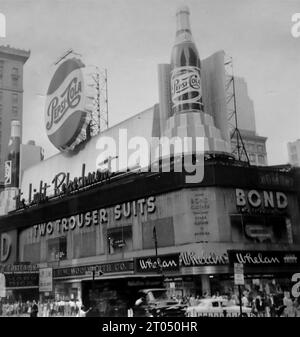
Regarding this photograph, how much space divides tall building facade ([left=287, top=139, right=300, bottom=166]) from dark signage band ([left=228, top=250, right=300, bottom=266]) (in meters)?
1.81

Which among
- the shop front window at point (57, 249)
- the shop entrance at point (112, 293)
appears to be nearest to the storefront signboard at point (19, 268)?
the shop front window at point (57, 249)

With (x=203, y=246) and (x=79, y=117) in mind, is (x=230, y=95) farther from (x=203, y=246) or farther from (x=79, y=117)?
(x=79, y=117)

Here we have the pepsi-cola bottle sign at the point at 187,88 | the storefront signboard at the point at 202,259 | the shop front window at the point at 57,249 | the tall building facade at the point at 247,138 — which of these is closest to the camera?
the tall building facade at the point at 247,138

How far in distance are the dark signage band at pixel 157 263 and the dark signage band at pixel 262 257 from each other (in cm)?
165

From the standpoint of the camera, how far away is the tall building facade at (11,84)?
20.3 ft

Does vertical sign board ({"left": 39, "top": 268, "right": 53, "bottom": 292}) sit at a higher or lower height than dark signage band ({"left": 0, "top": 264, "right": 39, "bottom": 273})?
lower

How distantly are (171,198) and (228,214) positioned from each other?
72.5 inches

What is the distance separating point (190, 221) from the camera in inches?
618

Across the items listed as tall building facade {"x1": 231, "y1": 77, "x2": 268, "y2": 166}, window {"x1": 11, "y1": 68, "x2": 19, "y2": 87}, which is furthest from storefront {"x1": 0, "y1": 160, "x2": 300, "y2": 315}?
window {"x1": 11, "y1": 68, "x2": 19, "y2": 87}

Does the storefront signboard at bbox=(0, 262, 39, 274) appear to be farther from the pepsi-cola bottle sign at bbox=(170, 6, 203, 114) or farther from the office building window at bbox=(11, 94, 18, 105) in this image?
the pepsi-cola bottle sign at bbox=(170, 6, 203, 114)

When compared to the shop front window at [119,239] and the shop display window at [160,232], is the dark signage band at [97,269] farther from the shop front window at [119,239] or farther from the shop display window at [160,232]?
the shop display window at [160,232]

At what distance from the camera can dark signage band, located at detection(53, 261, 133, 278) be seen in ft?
33.5

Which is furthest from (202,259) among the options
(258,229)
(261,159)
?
(261,159)
